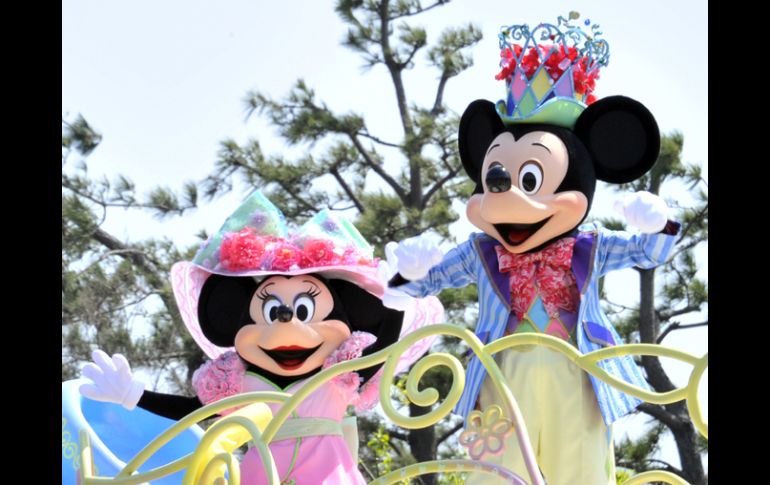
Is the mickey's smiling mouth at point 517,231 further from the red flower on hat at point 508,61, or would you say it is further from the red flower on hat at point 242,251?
the red flower on hat at point 242,251

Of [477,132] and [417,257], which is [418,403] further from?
[477,132]

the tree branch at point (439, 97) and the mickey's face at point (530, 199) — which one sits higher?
the tree branch at point (439, 97)

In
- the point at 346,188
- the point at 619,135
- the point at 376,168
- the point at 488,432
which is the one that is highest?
the point at 376,168

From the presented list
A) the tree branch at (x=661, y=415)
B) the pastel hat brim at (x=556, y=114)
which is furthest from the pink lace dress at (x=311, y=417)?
the tree branch at (x=661, y=415)

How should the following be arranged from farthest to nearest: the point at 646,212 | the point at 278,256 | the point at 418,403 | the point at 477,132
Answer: the point at 278,256
the point at 477,132
the point at 646,212
the point at 418,403

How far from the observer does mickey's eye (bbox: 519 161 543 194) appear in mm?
3803

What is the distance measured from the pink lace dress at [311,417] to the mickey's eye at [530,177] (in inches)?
26.0

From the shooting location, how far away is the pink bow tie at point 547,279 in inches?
149

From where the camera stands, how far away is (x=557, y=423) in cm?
376

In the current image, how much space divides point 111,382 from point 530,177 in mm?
1197

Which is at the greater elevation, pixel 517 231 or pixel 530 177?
pixel 530 177

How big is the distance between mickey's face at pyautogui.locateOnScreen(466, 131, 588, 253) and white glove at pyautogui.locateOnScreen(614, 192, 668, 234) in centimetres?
22

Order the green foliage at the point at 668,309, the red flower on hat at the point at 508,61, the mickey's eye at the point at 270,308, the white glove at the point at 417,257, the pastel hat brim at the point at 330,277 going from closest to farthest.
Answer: the white glove at the point at 417,257, the red flower on hat at the point at 508,61, the mickey's eye at the point at 270,308, the pastel hat brim at the point at 330,277, the green foliage at the point at 668,309

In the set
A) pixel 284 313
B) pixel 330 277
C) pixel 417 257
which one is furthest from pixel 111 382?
pixel 417 257
